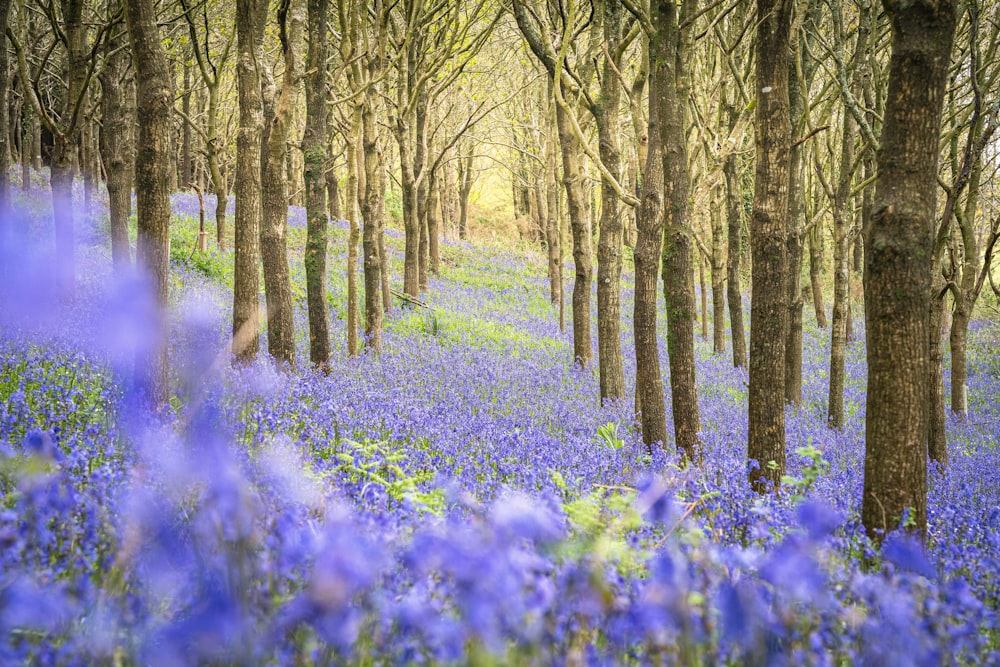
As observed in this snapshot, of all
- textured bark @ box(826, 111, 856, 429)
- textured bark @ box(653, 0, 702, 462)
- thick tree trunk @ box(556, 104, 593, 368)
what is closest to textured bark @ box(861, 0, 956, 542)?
textured bark @ box(653, 0, 702, 462)

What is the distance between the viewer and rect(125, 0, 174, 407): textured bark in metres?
5.43

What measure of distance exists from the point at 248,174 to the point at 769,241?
5.80 metres

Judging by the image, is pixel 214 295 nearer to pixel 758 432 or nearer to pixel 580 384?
pixel 580 384

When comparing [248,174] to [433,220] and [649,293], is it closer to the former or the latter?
[649,293]

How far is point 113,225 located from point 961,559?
32.4 ft

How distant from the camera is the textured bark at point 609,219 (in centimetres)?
910

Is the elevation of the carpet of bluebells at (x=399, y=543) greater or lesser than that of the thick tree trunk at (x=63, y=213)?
lesser

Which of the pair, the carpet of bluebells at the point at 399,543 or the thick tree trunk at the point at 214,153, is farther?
the thick tree trunk at the point at 214,153

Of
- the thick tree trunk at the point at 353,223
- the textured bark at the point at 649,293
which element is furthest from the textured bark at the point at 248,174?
the textured bark at the point at 649,293

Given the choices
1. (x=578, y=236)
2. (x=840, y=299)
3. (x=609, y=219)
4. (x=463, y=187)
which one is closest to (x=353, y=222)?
(x=578, y=236)

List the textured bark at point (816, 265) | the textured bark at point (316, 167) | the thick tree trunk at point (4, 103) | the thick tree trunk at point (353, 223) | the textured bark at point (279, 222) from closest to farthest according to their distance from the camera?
1. the thick tree trunk at point (4, 103)
2. the textured bark at point (279, 222)
3. the textured bark at point (316, 167)
4. the thick tree trunk at point (353, 223)
5. the textured bark at point (816, 265)

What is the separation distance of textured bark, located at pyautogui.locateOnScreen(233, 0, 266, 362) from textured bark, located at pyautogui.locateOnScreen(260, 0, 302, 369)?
0.50 meters

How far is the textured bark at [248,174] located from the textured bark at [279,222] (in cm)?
50

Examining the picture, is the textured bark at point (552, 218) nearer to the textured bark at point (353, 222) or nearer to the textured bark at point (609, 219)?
the textured bark at point (353, 222)
